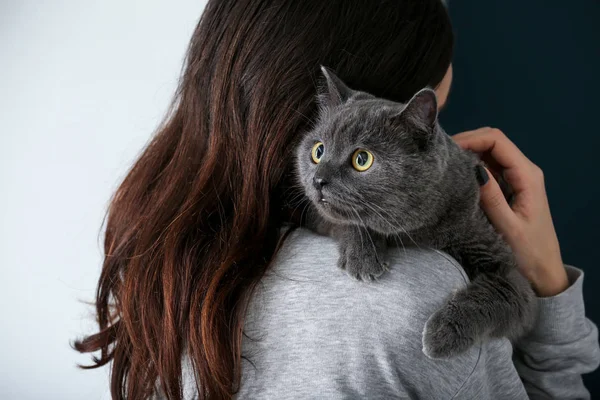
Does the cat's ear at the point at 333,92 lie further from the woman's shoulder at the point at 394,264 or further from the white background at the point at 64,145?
the white background at the point at 64,145

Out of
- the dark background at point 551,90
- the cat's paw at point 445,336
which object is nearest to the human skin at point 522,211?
the cat's paw at point 445,336

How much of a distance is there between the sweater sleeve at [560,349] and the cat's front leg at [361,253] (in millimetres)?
500

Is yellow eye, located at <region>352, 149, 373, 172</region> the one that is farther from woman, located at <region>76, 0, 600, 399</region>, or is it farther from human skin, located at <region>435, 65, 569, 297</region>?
human skin, located at <region>435, 65, 569, 297</region>

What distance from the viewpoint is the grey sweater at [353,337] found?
0.81 metres

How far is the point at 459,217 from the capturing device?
1.01 metres

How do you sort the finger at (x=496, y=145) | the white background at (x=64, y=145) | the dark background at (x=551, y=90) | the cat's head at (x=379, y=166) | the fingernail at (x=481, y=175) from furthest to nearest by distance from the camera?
the dark background at (x=551, y=90) < the white background at (x=64, y=145) < the finger at (x=496, y=145) < the fingernail at (x=481, y=175) < the cat's head at (x=379, y=166)

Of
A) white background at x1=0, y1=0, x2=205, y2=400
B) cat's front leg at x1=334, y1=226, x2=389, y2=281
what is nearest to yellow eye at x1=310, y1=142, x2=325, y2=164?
cat's front leg at x1=334, y1=226, x2=389, y2=281

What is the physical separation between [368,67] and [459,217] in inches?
15.3

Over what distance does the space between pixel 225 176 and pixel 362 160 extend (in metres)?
0.28

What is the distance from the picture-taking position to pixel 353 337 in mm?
810

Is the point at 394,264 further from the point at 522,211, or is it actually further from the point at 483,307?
the point at 522,211

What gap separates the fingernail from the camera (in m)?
1.11

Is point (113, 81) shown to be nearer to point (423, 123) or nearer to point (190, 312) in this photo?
point (190, 312)

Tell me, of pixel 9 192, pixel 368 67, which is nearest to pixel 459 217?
pixel 368 67
